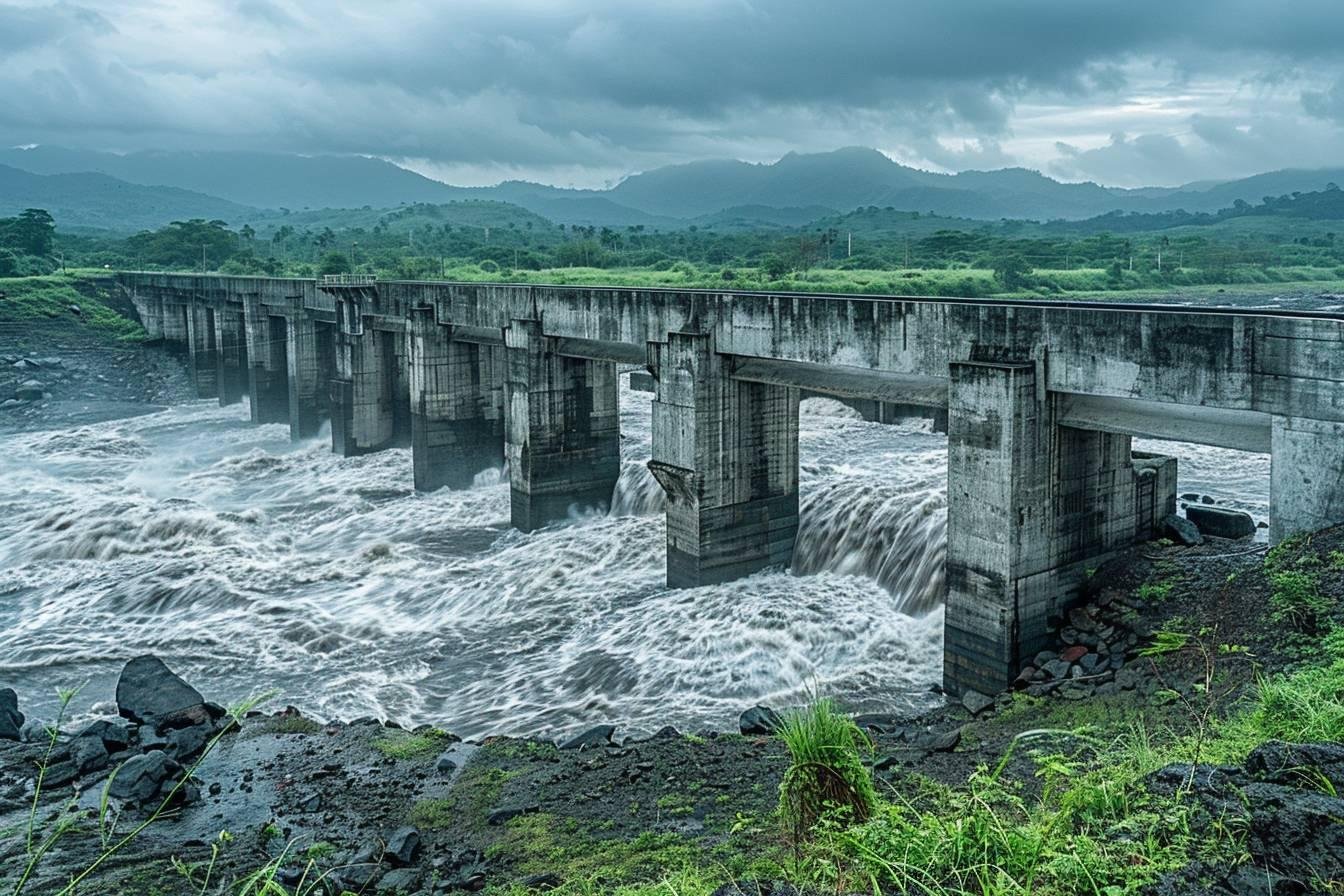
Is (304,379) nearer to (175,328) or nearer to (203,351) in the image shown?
(203,351)

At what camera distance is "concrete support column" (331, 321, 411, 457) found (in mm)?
46219

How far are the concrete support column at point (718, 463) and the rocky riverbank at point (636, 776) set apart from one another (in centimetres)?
864

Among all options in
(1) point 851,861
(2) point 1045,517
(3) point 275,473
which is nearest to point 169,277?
(3) point 275,473

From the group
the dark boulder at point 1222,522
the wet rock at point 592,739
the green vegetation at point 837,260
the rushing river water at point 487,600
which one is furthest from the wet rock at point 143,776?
the green vegetation at point 837,260

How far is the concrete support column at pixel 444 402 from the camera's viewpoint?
4006 centimetres

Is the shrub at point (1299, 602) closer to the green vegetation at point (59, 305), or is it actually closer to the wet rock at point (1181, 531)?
the wet rock at point (1181, 531)

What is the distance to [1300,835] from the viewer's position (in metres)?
6.77

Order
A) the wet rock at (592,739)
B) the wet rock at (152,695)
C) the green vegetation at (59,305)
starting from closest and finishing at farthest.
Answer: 1. the wet rock at (592,739)
2. the wet rock at (152,695)
3. the green vegetation at (59,305)

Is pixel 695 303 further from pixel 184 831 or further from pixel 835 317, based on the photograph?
pixel 184 831

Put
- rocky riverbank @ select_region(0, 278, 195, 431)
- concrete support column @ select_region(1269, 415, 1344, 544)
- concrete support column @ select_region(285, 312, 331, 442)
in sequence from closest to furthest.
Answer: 1. concrete support column @ select_region(1269, 415, 1344, 544)
2. concrete support column @ select_region(285, 312, 331, 442)
3. rocky riverbank @ select_region(0, 278, 195, 431)

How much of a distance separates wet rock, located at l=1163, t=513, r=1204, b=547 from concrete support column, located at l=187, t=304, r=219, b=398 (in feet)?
206

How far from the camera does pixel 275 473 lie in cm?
4625

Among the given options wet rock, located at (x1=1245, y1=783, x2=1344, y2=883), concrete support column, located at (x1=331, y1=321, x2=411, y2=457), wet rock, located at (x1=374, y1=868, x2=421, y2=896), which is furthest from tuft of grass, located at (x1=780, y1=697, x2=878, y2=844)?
concrete support column, located at (x1=331, y1=321, x2=411, y2=457)

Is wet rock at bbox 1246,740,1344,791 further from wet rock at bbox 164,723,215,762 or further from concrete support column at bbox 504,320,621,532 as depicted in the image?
concrete support column at bbox 504,320,621,532
